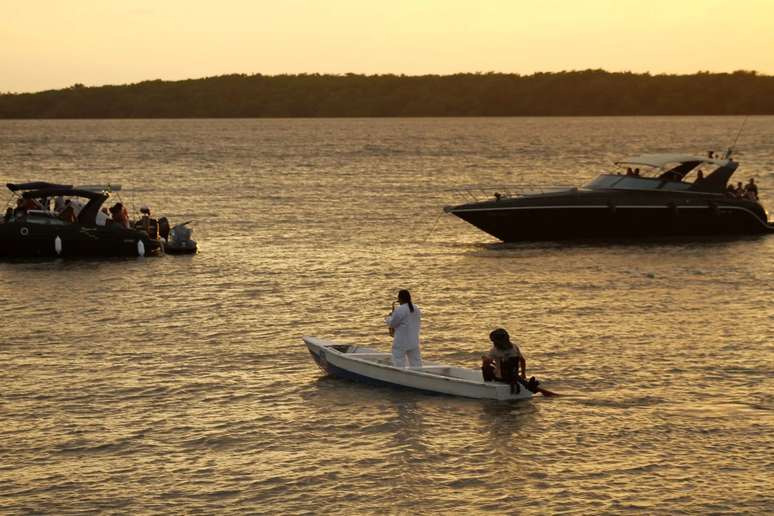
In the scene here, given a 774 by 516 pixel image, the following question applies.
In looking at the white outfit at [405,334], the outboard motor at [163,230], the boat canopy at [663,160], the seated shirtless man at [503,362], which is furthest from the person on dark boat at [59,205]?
the seated shirtless man at [503,362]

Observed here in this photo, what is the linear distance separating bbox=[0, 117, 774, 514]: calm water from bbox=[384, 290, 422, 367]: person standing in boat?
0.71 meters

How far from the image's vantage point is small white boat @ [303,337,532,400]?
2334cm

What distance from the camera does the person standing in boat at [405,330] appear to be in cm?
2333

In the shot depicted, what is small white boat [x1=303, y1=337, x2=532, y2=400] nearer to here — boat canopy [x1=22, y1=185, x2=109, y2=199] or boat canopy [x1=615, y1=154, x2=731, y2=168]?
boat canopy [x1=22, y1=185, x2=109, y2=199]

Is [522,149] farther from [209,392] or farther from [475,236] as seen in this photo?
[209,392]

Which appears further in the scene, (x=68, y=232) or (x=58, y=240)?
(x=68, y=232)

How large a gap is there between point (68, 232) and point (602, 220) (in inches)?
753

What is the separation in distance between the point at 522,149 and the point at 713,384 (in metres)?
154

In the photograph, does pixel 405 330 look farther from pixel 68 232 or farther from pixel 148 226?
pixel 148 226

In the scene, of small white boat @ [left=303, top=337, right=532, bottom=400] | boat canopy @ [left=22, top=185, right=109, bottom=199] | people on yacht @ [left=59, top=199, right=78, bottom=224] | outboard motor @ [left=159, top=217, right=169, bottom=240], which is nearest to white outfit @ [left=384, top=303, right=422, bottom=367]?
small white boat @ [left=303, top=337, right=532, bottom=400]

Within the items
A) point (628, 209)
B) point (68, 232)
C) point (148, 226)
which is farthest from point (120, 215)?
point (628, 209)

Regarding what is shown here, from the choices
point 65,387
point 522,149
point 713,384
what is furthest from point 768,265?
point 522,149

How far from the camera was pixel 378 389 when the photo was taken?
24.6 metres

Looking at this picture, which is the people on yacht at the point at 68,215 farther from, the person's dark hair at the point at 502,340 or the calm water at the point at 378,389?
the person's dark hair at the point at 502,340
